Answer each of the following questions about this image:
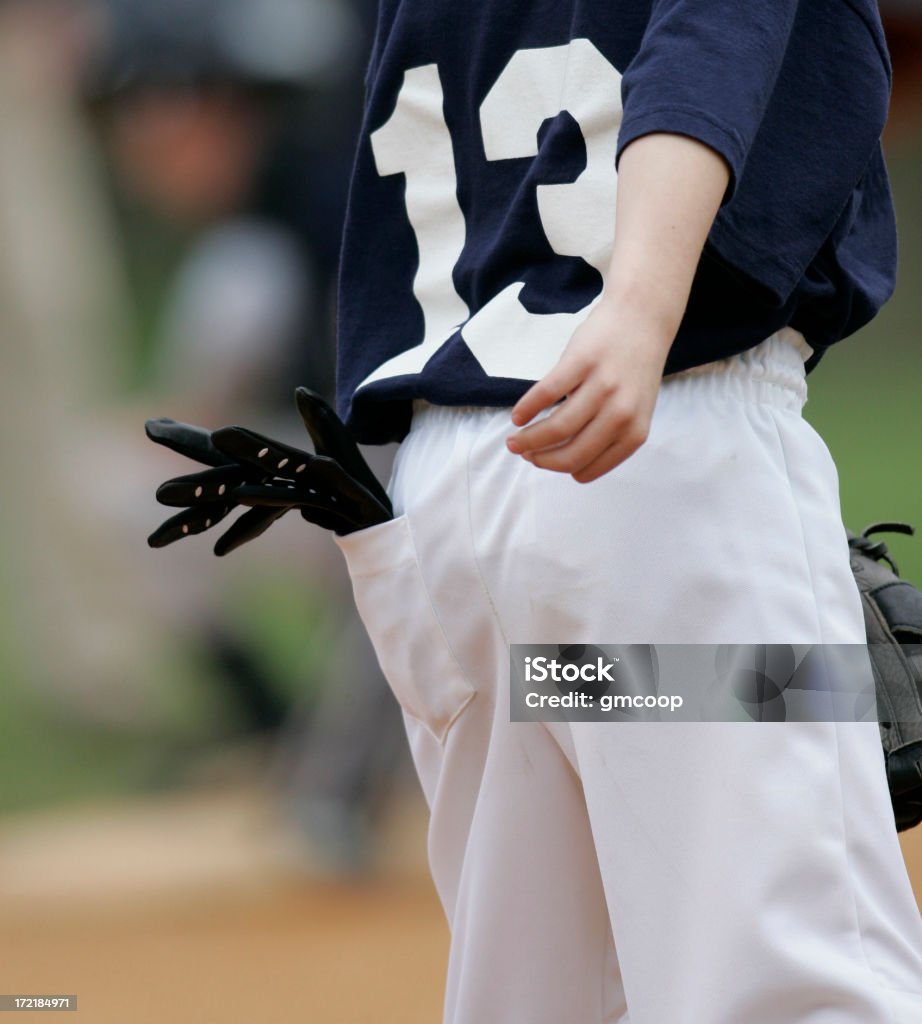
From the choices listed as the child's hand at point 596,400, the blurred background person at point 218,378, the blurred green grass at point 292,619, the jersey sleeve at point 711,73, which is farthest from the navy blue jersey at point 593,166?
the blurred green grass at point 292,619

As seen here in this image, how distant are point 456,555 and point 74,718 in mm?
4460

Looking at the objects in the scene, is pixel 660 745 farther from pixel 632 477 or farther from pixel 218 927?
pixel 218 927

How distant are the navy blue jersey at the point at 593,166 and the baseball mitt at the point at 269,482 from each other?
5cm

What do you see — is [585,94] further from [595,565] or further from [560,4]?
[595,565]

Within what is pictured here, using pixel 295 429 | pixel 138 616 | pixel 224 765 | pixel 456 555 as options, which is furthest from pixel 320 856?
pixel 456 555

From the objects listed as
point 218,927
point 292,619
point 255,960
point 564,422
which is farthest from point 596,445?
point 292,619

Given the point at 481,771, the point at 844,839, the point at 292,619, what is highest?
the point at 292,619

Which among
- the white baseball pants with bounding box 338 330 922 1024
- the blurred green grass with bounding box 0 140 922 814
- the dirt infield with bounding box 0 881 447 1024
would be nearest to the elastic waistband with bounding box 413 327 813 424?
the white baseball pants with bounding box 338 330 922 1024

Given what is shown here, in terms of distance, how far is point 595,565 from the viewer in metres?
0.85

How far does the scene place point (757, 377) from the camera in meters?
0.89

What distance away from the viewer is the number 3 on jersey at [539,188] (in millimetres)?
892

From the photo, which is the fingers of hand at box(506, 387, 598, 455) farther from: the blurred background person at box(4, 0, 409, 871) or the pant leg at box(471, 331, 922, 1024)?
the blurred background person at box(4, 0, 409, 871)

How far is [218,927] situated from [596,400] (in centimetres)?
218
